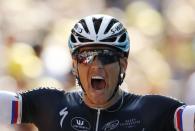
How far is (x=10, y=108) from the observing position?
383 centimetres

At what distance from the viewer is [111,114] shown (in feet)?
12.6

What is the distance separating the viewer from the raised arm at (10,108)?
12.6ft

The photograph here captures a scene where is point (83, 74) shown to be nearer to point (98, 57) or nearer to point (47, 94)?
point (98, 57)

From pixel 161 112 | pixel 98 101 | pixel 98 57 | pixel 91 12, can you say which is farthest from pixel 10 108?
pixel 91 12

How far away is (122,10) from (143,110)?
20.5 ft

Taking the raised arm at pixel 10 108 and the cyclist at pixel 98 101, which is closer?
the cyclist at pixel 98 101

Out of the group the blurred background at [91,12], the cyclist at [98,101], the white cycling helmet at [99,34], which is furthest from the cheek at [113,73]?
the blurred background at [91,12]

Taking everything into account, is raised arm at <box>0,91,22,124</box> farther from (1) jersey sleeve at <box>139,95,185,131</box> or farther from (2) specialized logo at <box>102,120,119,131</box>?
(1) jersey sleeve at <box>139,95,185,131</box>

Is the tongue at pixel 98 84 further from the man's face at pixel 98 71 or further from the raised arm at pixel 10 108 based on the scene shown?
the raised arm at pixel 10 108

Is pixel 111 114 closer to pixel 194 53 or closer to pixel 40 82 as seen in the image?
pixel 40 82

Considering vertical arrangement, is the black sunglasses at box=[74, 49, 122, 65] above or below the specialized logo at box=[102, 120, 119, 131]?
above

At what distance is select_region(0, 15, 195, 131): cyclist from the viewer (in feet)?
11.9

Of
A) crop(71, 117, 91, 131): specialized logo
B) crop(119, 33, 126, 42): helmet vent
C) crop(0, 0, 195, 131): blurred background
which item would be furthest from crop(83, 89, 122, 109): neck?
crop(0, 0, 195, 131): blurred background

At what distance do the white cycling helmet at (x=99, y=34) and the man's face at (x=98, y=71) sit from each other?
42 mm
